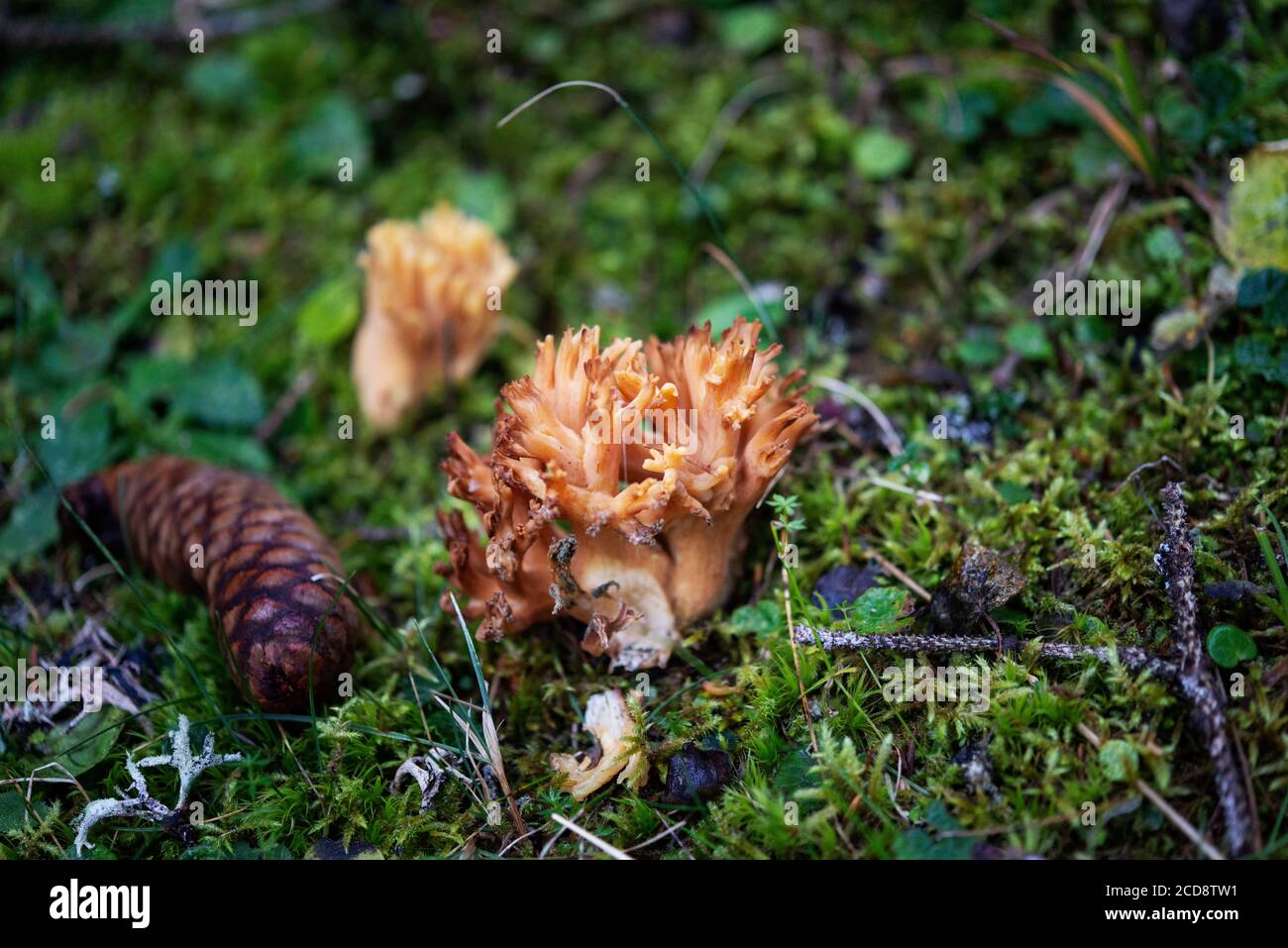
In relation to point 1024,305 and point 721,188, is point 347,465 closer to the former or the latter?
point 721,188

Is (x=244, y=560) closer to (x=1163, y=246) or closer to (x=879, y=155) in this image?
(x=879, y=155)

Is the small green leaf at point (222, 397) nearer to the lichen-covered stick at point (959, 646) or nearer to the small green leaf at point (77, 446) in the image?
the small green leaf at point (77, 446)

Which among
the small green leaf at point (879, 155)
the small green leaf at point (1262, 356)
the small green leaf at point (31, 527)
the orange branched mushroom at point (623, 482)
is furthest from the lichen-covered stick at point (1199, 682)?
the small green leaf at point (31, 527)

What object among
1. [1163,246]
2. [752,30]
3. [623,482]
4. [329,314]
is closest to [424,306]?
[329,314]

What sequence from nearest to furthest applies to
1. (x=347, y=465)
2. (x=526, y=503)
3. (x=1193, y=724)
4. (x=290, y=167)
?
(x=1193, y=724), (x=526, y=503), (x=347, y=465), (x=290, y=167)

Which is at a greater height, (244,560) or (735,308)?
(735,308)

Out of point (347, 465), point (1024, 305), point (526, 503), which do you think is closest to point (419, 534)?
point (347, 465)
